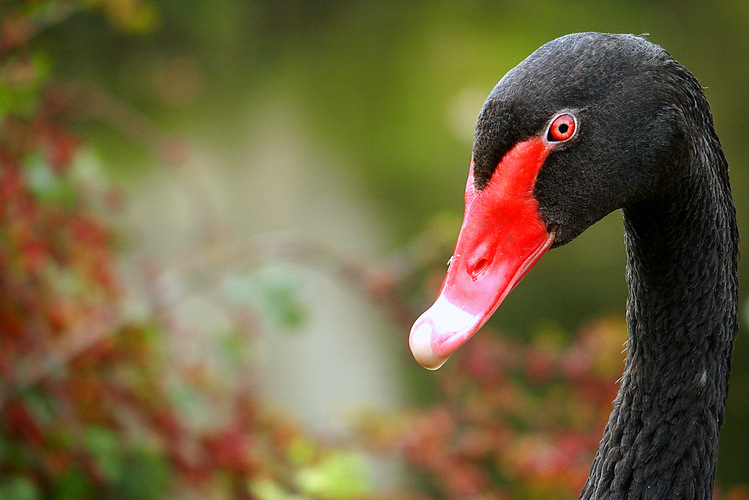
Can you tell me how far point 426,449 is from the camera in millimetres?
2555

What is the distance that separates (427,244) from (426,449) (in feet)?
2.13

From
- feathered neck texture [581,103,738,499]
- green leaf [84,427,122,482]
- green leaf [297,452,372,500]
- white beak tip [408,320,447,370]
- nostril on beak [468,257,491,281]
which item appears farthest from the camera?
green leaf [297,452,372,500]

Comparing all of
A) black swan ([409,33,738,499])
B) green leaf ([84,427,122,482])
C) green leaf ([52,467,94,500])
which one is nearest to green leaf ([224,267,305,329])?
green leaf ([84,427,122,482])

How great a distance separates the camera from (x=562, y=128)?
1256 mm

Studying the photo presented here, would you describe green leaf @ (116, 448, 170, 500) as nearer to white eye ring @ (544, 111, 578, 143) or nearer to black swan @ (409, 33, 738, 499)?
black swan @ (409, 33, 738, 499)

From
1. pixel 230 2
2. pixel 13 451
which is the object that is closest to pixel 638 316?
pixel 13 451

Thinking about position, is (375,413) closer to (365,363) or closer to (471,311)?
(471,311)

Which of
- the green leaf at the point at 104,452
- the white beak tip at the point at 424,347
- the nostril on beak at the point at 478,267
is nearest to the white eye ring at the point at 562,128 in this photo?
the nostril on beak at the point at 478,267

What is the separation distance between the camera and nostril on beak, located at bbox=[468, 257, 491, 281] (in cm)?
128

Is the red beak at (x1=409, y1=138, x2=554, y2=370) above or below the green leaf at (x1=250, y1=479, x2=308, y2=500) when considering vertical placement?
below

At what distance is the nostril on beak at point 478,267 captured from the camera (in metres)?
1.28

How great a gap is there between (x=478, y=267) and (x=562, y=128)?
25 cm

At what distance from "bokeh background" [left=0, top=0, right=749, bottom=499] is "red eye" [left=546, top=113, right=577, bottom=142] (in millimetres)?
1056

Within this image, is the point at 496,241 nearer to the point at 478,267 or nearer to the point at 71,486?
the point at 478,267
